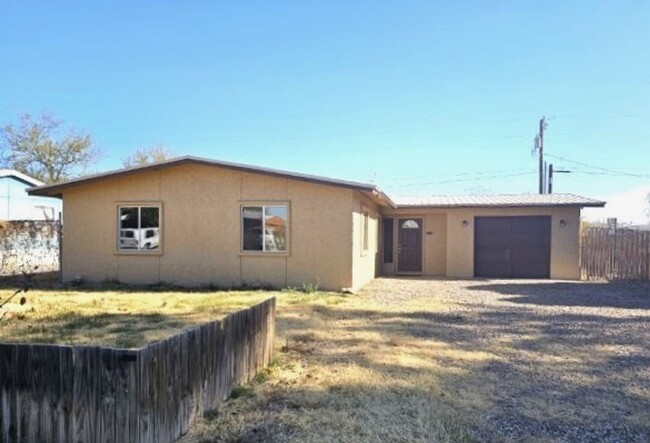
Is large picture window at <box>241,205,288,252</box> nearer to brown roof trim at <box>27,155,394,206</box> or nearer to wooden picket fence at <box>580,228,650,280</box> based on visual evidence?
brown roof trim at <box>27,155,394,206</box>

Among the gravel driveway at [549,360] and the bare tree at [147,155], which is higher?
the bare tree at [147,155]

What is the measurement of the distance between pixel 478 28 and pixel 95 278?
1239 cm

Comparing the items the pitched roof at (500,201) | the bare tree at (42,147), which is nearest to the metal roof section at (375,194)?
the pitched roof at (500,201)

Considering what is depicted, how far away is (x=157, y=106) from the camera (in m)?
24.7

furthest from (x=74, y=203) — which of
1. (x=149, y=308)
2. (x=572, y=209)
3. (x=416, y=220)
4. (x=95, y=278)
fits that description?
(x=572, y=209)

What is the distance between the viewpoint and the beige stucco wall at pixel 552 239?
16422 mm

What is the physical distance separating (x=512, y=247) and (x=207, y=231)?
10415 millimetres

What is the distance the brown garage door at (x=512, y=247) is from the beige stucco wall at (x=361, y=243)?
3.68 m

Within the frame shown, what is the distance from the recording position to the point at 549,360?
6090 mm

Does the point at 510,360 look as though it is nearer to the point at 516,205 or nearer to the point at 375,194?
the point at 375,194

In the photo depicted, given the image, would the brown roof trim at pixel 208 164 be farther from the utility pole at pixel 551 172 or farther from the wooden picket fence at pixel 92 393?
the utility pole at pixel 551 172

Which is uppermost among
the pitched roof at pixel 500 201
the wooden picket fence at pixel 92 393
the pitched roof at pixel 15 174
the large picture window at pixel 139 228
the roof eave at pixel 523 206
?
the pitched roof at pixel 15 174

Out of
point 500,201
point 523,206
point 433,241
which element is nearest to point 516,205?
point 523,206

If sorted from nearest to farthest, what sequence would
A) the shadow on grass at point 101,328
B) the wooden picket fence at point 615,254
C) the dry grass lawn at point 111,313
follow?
the shadow on grass at point 101,328, the dry grass lawn at point 111,313, the wooden picket fence at point 615,254
